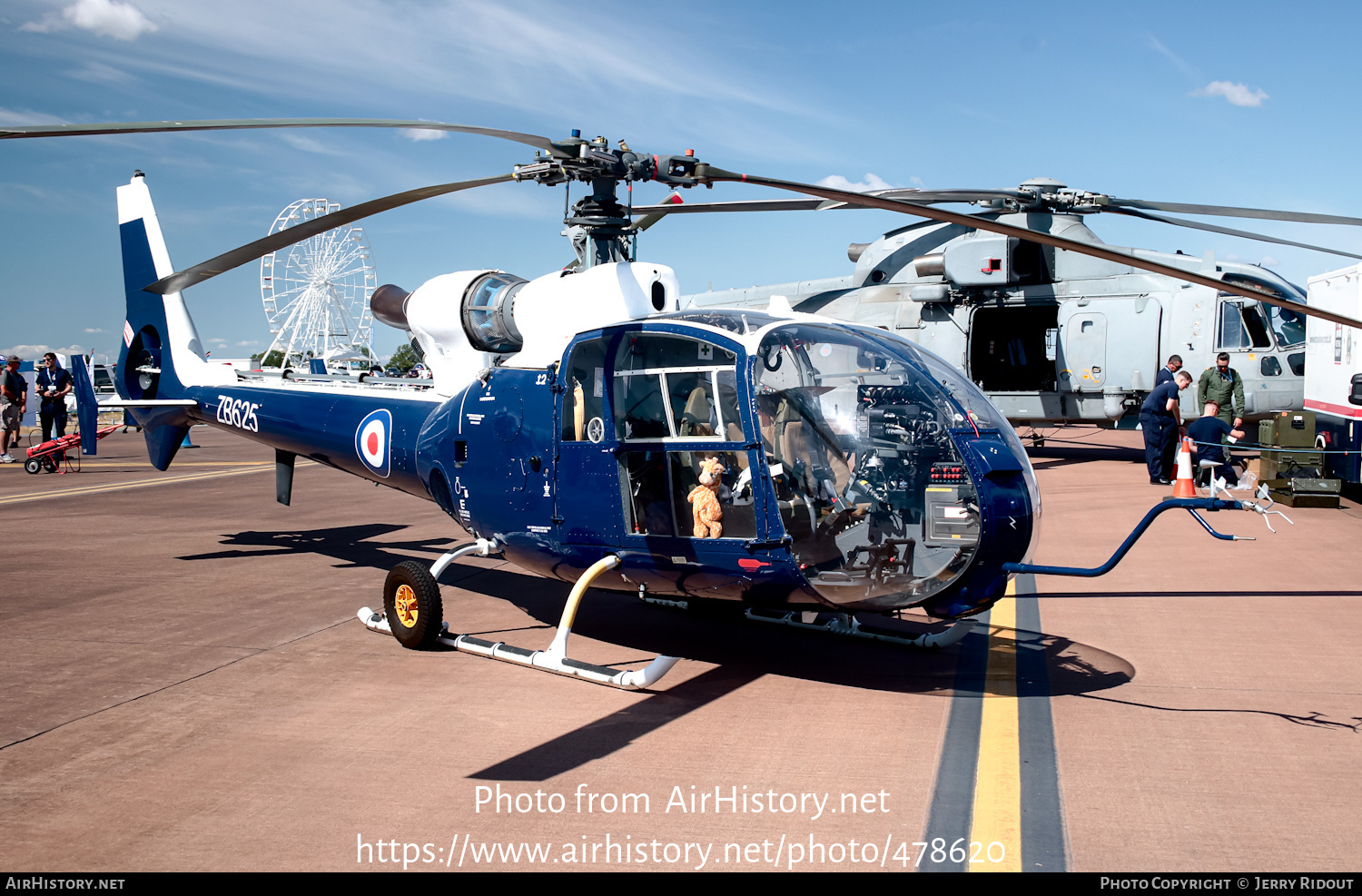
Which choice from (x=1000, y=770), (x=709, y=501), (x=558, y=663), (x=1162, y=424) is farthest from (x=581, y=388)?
(x=1162, y=424)

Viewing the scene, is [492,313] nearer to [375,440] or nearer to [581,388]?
[581,388]

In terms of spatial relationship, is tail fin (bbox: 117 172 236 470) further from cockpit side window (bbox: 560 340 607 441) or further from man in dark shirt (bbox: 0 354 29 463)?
man in dark shirt (bbox: 0 354 29 463)

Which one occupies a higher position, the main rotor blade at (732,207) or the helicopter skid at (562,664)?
the main rotor blade at (732,207)

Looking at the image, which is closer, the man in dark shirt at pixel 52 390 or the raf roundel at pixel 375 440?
the raf roundel at pixel 375 440

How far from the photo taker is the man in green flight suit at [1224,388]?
48.8ft

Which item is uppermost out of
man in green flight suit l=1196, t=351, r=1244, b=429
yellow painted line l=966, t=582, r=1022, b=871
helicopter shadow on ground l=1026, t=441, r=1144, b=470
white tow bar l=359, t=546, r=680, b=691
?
man in green flight suit l=1196, t=351, r=1244, b=429

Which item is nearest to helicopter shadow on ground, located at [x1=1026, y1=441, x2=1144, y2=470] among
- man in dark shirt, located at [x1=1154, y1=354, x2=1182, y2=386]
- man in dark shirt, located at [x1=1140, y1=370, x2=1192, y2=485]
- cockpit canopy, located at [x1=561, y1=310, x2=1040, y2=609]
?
man in dark shirt, located at [x1=1140, y1=370, x2=1192, y2=485]

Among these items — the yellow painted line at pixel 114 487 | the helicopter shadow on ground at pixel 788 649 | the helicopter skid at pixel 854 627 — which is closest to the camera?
the helicopter shadow on ground at pixel 788 649

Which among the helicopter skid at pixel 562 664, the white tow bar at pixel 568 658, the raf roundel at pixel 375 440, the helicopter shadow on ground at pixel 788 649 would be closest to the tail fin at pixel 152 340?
the raf roundel at pixel 375 440

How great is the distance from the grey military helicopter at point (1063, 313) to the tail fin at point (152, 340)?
9.27m

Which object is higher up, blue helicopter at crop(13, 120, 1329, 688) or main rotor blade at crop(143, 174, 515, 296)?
main rotor blade at crop(143, 174, 515, 296)

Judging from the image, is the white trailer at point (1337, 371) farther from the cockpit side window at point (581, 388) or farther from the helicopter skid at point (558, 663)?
the helicopter skid at point (558, 663)

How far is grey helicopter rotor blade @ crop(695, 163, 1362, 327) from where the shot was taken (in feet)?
16.3

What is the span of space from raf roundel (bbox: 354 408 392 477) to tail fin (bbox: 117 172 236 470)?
3.58 metres
